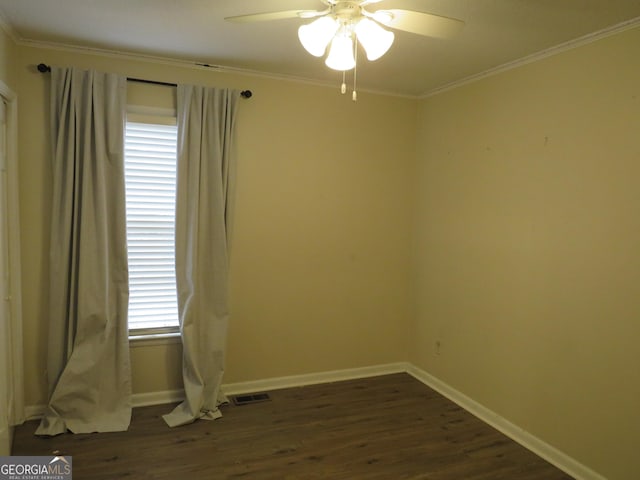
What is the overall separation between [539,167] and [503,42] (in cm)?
82

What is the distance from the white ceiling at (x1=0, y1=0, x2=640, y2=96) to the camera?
7.22 feet

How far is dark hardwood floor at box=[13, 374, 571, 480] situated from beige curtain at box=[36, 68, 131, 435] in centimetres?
24

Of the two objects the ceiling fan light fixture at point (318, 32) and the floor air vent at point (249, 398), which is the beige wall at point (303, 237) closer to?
the floor air vent at point (249, 398)

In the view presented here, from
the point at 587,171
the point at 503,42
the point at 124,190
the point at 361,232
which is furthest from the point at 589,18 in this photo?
the point at 124,190

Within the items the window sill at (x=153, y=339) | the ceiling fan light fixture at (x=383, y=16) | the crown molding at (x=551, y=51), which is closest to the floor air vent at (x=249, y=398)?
the window sill at (x=153, y=339)

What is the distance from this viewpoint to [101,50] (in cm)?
297

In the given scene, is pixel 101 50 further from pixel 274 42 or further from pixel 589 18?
pixel 589 18

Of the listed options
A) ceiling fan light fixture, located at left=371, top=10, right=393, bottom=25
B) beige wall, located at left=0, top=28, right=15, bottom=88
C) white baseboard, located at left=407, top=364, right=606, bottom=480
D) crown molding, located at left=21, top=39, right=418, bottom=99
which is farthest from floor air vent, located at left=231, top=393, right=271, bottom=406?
ceiling fan light fixture, located at left=371, top=10, right=393, bottom=25

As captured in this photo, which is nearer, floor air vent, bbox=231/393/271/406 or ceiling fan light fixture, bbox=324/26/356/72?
ceiling fan light fixture, bbox=324/26/356/72

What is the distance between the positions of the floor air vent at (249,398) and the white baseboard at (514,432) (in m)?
1.43

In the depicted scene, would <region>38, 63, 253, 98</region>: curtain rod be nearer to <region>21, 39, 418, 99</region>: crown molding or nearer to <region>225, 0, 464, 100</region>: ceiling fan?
<region>21, 39, 418, 99</region>: crown molding

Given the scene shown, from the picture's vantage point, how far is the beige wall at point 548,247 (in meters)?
2.37

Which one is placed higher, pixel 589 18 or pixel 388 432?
pixel 589 18

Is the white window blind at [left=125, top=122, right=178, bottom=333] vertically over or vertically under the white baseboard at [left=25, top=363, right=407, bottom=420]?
over
